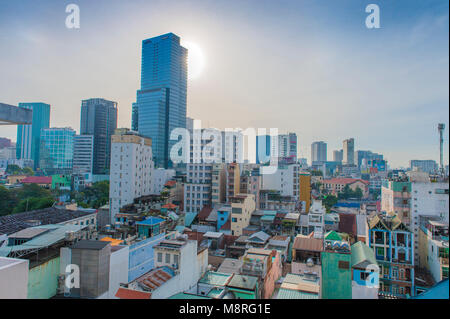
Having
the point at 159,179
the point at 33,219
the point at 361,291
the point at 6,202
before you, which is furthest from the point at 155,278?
the point at 159,179

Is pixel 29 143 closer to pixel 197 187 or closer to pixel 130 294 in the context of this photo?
pixel 197 187

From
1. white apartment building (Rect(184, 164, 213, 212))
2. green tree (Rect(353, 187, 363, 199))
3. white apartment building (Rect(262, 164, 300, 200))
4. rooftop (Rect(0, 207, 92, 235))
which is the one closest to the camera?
rooftop (Rect(0, 207, 92, 235))

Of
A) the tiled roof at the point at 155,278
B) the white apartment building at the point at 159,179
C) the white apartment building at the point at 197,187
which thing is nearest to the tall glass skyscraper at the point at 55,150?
the white apartment building at the point at 159,179

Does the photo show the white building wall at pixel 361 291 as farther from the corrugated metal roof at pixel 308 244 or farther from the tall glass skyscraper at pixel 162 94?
the tall glass skyscraper at pixel 162 94

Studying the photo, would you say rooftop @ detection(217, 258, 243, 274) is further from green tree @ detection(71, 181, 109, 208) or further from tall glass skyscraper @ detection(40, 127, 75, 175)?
tall glass skyscraper @ detection(40, 127, 75, 175)

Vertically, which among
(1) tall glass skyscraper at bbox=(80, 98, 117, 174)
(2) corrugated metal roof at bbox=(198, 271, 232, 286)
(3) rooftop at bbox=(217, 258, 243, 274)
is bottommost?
(3) rooftop at bbox=(217, 258, 243, 274)

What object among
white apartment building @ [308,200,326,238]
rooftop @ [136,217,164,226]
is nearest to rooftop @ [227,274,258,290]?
rooftop @ [136,217,164,226]
